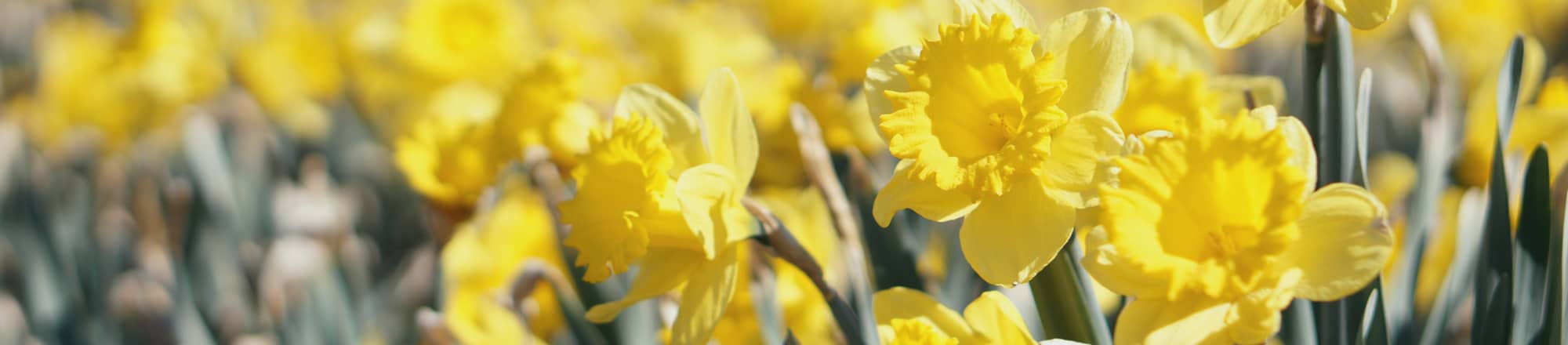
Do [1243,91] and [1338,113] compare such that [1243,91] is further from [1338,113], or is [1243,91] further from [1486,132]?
[1486,132]

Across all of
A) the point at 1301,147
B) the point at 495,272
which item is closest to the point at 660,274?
the point at 1301,147

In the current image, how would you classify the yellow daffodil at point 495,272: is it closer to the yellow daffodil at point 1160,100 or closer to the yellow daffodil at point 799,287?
the yellow daffodil at point 799,287

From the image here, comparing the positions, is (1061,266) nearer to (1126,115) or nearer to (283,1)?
(1126,115)

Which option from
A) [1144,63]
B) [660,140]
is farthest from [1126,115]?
[660,140]

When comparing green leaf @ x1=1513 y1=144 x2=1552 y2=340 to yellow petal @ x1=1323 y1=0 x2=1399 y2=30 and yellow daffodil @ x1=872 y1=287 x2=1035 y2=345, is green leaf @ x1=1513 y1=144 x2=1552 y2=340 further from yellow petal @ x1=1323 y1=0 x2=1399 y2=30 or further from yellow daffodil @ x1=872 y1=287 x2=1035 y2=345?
yellow daffodil @ x1=872 y1=287 x2=1035 y2=345

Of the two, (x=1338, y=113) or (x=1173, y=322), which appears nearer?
(x=1173, y=322)

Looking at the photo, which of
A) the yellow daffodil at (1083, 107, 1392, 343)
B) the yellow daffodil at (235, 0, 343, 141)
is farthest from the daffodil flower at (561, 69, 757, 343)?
the yellow daffodil at (235, 0, 343, 141)

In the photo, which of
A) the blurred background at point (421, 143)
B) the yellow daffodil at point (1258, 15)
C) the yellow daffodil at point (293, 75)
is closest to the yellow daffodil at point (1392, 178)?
the blurred background at point (421, 143)
